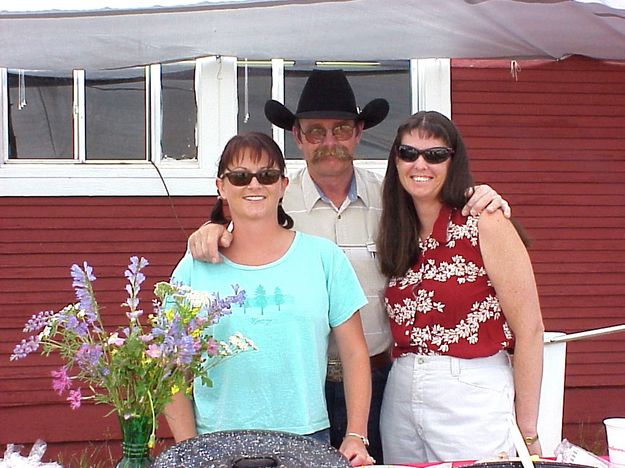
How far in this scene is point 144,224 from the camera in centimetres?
514

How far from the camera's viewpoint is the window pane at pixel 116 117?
5.18m

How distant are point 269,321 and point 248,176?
1.24 feet

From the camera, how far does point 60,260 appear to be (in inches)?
201

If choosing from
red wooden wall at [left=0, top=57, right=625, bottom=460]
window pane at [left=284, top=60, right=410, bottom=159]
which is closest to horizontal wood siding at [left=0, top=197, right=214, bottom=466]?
red wooden wall at [left=0, top=57, right=625, bottom=460]

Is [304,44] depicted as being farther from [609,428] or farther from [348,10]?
[609,428]

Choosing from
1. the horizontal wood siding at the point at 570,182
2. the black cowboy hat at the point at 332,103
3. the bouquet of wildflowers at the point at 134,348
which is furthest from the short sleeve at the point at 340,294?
the horizontal wood siding at the point at 570,182

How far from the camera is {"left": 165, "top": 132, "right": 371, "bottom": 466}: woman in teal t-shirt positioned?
2.17 meters

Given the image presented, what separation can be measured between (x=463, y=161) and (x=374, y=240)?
449 millimetres

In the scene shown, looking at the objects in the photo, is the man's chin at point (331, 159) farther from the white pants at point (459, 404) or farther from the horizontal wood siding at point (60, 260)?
the horizontal wood siding at point (60, 260)

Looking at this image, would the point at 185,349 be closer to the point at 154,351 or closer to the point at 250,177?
the point at 154,351

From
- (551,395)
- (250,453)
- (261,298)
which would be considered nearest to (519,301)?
(261,298)

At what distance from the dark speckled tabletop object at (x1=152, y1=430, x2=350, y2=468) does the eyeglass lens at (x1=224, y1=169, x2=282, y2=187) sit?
27.9 inches

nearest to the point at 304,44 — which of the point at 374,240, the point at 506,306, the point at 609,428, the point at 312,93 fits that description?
the point at 312,93

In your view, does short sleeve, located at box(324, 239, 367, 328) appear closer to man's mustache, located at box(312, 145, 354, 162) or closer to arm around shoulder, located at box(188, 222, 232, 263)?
arm around shoulder, located at box(188, 222, 232, 263)
